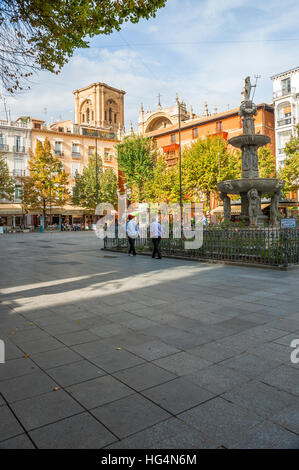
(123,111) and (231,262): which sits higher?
(123,111)

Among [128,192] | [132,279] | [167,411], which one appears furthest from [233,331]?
[128,192]

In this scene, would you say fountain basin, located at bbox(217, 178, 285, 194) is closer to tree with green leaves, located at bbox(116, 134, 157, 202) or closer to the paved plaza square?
the paved plaza square

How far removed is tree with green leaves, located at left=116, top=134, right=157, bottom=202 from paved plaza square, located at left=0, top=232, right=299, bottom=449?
33.8 meters

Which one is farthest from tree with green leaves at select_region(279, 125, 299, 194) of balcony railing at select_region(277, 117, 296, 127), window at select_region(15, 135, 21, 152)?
window at select_region(15, 135, 21, 152)

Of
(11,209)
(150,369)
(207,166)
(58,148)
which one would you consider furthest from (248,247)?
(58,148)

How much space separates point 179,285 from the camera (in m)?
7.54

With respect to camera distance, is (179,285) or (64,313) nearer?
(64,313)

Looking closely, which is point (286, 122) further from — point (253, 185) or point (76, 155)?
point (253, 185)

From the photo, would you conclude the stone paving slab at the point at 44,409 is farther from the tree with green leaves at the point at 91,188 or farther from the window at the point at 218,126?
the tree with green leaves at the point at 91,188

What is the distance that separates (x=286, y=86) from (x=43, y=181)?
3100 centimetres

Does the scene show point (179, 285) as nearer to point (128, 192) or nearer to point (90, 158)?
point (128, 192)

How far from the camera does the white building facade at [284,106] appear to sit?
1512 inches

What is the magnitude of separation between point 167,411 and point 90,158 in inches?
2030

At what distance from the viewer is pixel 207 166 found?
A: 3419 centimetres
